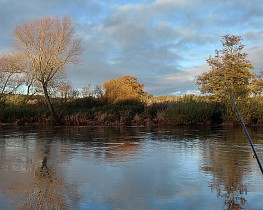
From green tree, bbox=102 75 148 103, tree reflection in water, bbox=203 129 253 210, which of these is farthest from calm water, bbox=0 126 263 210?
green tree, bbox=102 75 148 103

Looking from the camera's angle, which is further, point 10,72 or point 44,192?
point 10,72

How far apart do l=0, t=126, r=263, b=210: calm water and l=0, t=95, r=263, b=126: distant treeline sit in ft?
39.5

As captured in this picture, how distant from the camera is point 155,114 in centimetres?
2534

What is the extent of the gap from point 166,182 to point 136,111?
2036cm

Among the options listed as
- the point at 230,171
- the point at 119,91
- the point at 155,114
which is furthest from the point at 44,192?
the point at 119,91

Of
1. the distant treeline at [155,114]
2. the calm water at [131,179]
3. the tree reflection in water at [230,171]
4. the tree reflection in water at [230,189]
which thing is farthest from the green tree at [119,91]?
the tree reflection in water at [230,189]

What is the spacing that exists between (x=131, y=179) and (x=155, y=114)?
18.9m

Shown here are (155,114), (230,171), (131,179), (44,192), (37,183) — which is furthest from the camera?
(155,114)

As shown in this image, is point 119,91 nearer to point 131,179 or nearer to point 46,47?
point 46,47

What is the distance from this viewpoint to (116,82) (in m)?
35.0

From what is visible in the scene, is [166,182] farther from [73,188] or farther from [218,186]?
[73,188]

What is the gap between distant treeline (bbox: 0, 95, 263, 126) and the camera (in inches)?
866

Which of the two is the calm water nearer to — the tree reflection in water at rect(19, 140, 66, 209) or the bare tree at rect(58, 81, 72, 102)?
the tree reflection in water at rect(19, 140, 66, 209)

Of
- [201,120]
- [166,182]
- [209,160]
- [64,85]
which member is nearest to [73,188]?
[166,182]
